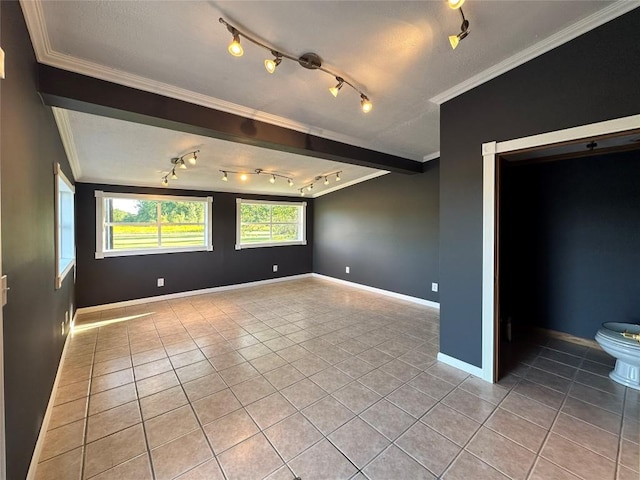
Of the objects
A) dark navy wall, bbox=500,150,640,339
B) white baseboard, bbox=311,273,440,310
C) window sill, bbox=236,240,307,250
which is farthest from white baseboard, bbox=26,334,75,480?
white baseboard, bbox=311,273,440,310

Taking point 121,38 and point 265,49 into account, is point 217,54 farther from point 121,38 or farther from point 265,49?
point 121,38

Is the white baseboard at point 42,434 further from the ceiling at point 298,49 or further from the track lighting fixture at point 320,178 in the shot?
the track lighting fixture at point 320,178

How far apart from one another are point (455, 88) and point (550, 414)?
109 inches

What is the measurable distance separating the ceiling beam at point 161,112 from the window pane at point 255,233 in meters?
3.36

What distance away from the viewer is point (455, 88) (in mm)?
2475

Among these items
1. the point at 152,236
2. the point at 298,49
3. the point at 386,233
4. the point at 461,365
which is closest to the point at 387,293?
the point at 386,233

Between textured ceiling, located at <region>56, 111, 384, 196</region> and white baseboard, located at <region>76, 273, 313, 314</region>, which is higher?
textured ceiling, located at <region>56, 111, 384, 196</region>

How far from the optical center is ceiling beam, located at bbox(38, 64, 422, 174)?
186 centimetres

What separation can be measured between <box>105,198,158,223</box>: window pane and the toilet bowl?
6.32 m

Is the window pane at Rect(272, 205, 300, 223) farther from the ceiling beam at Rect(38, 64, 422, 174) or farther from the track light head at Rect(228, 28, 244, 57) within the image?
the track light head at Rect(228, 28, 244, 57)

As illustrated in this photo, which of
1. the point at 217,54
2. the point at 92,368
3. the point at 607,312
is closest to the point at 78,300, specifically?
the point at 92,368

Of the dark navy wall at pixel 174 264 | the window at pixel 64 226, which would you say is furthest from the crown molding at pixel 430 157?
the window at pixel 64 226

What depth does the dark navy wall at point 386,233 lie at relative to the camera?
4.67 metres

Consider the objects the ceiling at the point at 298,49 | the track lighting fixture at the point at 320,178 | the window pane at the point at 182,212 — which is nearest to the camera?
the ceiling at the point at 298,49
